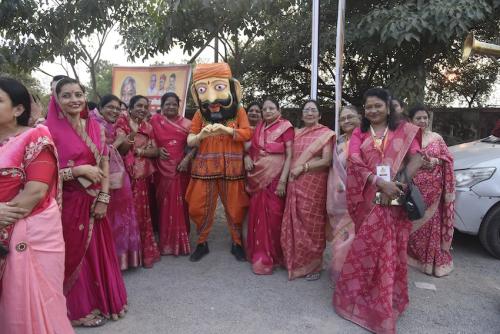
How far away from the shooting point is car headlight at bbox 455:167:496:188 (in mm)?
4266

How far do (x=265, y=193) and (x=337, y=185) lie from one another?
2.37 ft

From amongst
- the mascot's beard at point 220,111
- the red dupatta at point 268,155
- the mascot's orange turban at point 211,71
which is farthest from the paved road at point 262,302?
the mascot's orange turban at point 211,71

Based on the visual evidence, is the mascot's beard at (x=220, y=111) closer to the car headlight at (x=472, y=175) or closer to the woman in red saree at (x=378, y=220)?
the woman in red saree at (x=378, y=220)

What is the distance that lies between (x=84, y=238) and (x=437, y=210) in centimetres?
326

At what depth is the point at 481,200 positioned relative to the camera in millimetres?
4246

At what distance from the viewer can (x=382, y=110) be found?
112 inches

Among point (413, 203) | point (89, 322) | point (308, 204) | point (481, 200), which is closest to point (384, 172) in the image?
point (413, 203)

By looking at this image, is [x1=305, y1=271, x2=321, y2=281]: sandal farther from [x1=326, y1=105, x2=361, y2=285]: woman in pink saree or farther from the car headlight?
the car headlight

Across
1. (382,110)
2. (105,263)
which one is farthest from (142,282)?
(382,110)

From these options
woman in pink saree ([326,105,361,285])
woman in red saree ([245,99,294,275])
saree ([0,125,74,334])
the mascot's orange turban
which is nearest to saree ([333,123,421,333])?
woman in pink saree ([326,105,361,285])

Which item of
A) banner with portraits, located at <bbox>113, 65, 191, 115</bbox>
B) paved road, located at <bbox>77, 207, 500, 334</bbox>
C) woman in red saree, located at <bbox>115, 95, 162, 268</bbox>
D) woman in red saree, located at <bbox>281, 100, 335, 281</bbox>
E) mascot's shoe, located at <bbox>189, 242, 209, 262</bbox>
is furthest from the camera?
banner with portraits, located at <bbox>113, 65, 191, 115</bbox>

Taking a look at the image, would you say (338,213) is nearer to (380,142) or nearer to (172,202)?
(380,142)

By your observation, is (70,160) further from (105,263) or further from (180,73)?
(180,73)

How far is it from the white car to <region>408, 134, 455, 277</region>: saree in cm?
42
